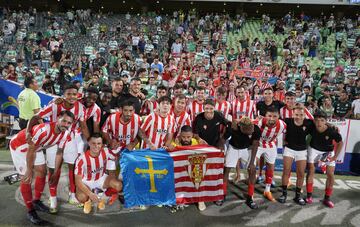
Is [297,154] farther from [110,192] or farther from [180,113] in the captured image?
[110,192]

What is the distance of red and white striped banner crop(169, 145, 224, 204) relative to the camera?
18.6 feet

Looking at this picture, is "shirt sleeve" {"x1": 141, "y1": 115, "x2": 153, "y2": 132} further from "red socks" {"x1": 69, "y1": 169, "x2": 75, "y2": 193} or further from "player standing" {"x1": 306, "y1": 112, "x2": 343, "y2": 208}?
"player standing" {"x1": 306, "y1": 112, "x2": 343, "y2": 208}

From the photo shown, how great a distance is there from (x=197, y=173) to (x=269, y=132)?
1.52 m

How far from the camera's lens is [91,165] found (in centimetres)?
542

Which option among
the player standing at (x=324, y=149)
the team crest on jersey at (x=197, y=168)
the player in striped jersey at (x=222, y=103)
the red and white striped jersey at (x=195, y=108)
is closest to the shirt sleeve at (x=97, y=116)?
the team crest on jersey at (x=197, y=168)

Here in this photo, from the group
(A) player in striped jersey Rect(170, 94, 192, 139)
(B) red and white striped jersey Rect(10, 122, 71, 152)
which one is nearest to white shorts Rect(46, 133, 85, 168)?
(B) red and white striped jersey Rect(10, 122, 71, 152)

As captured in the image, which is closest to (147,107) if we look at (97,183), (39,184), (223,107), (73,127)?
(223,107)

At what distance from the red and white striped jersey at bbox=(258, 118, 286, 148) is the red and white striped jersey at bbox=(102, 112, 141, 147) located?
2.21m

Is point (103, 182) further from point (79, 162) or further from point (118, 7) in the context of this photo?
point (118, 7)

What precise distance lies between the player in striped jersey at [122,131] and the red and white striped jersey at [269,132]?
6.55 ft

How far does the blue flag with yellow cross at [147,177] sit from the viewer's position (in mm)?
5562

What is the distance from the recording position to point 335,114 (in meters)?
9.22

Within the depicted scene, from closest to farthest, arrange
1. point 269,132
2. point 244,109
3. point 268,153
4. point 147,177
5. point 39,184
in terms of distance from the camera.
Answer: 1. point 39,184
2. point 147,177
3. point 269,132
4. point 268,153
5. point 244,109

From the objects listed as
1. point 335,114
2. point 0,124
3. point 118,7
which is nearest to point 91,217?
point 0,124
